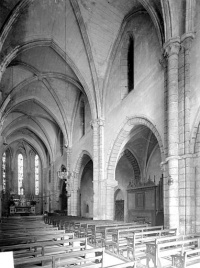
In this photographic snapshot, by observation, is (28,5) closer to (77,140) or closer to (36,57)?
(36,57)

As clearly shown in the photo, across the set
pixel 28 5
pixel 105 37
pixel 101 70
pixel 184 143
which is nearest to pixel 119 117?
pixel 101 70

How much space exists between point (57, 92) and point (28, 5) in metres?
9.50

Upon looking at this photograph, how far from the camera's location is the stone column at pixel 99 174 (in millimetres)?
17328

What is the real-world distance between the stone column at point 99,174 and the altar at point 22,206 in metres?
17.9

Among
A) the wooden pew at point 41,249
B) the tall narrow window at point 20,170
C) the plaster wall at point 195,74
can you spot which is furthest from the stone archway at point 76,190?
the wooden pew at point 41,249

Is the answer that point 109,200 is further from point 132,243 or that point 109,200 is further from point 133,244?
point 133,244

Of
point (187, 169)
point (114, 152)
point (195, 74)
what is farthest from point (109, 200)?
point (195, 74)

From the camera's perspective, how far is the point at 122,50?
17281 mm

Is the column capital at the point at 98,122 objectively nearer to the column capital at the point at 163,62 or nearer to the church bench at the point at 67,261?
the column capital at the point at 163,62

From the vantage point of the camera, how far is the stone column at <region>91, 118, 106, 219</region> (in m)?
17.3

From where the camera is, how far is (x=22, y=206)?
34.1m

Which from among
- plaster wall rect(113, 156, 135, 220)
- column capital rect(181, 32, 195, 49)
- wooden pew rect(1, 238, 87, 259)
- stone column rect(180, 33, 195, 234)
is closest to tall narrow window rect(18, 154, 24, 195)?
plaster wall rect(113, 156, 135, 220)

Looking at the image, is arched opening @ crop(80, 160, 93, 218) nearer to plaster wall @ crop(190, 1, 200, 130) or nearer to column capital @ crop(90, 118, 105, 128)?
column capital @ crop(90, 118, 105, 128)

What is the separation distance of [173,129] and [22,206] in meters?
28.0
